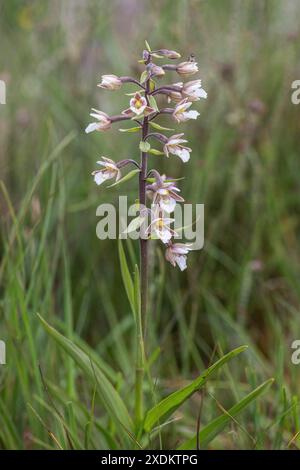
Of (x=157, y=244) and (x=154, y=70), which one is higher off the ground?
(x=154, y=70)

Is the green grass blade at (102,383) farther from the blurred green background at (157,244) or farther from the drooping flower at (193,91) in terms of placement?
the drooping flower at (193,91)

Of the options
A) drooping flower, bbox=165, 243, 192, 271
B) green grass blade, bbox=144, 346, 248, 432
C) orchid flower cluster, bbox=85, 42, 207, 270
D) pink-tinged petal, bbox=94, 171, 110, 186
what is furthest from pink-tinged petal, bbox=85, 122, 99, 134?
green grass blade, bbox=144, 346, 248, 432

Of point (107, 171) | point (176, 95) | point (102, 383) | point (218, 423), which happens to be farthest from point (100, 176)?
point (218, 423)

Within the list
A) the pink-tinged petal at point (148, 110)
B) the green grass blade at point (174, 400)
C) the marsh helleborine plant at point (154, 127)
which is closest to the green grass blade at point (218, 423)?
the green grass blade at point (174, 400)

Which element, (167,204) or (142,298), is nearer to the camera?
(167,204)

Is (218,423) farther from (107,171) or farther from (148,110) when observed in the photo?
(148,110)

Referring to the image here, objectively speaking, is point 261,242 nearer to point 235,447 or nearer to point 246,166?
point 246,166

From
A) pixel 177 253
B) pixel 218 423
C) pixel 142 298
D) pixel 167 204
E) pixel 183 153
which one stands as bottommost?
pixel 218 423

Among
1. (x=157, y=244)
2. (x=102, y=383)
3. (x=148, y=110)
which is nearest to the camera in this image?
(x=148, y=110)

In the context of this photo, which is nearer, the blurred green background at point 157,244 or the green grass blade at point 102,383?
the green grass blade at point 102,383
